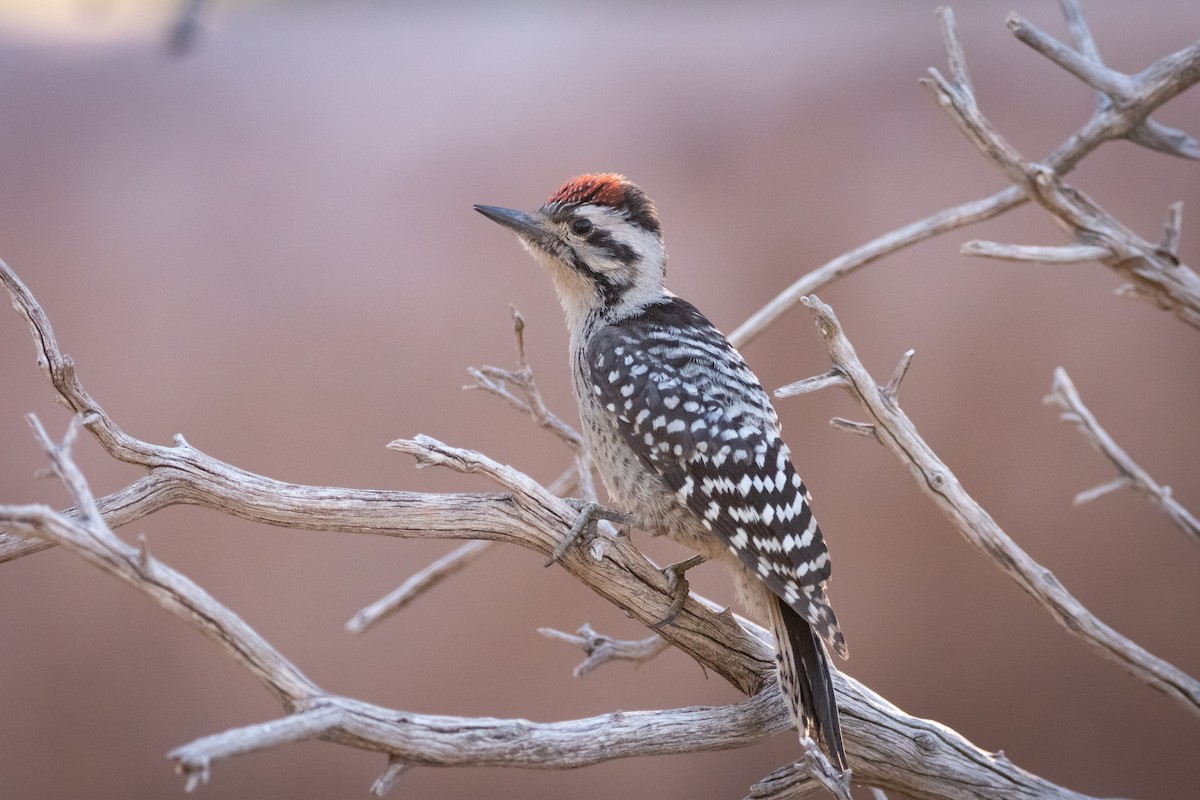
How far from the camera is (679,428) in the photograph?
2.07m

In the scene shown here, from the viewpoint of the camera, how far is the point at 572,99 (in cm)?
372

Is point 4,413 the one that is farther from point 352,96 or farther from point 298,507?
point 298,507

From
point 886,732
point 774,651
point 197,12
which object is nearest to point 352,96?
point 197,12

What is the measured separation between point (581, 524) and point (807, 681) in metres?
0.52

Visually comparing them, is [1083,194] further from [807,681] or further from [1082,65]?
[807,681]

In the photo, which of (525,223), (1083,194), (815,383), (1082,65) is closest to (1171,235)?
(1083,194)

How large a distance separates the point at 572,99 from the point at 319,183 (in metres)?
0.96

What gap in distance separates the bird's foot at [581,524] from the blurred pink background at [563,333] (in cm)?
153

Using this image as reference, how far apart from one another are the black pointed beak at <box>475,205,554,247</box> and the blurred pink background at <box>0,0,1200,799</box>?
4.09 feet

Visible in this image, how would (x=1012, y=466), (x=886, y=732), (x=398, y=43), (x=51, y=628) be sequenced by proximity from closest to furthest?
(x=886, y=732) < (x=51, y=628) < (x=1012, y=466) < (x=398, y=43)

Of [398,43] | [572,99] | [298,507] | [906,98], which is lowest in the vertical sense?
[298,507]

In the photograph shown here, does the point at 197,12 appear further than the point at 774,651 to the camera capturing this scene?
Yes

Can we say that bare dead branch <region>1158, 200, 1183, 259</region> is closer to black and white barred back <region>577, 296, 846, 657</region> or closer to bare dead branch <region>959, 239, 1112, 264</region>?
bare dead branch <region>959, 239, 1112, 264</region>

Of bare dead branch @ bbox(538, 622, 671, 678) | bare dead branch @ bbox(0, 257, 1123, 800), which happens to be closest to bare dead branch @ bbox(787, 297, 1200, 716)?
bare dead branch @ bbox(0, 257, 1123, 800)
